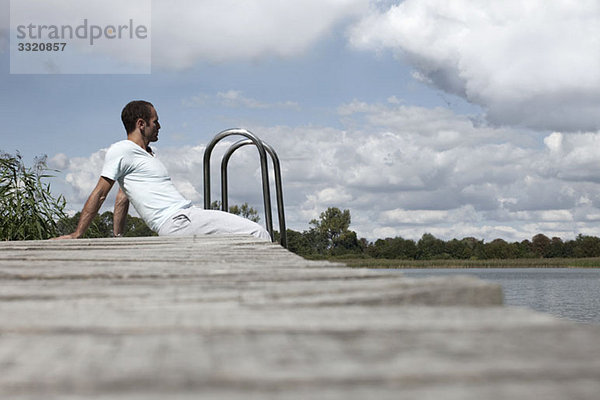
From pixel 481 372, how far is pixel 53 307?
0.60m

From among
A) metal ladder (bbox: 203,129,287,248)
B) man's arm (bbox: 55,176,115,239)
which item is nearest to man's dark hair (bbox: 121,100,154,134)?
man's arm (bbox: 55,176,115,239)

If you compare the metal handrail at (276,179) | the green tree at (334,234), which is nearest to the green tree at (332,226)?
the green tree at (334,234)

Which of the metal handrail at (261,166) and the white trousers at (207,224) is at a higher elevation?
the metal handrail at (261,166)

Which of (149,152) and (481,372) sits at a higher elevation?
(149,152)

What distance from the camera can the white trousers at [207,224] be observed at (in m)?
3.09

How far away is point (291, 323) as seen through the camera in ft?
2.08

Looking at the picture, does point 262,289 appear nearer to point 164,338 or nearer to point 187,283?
point 187,283

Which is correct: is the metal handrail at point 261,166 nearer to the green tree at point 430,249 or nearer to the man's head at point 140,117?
the man's head at point 140,117

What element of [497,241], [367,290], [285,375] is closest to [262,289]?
[367,290]

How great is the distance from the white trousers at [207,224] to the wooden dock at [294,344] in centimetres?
213

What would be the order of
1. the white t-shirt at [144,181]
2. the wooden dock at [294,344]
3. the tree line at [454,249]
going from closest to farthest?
1. the wooden dock at [294,344]
2. the white t-shirt at [144,181]
3. the tree line at [454,249]

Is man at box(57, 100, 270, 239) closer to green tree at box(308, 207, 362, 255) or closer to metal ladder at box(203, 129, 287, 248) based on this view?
metal ladder at box(203, 129, 287, 248)

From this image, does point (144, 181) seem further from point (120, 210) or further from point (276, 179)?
point (276, 179)

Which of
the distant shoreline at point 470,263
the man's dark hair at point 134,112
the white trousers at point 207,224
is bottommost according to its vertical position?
the distant shoreline at point 470,263
